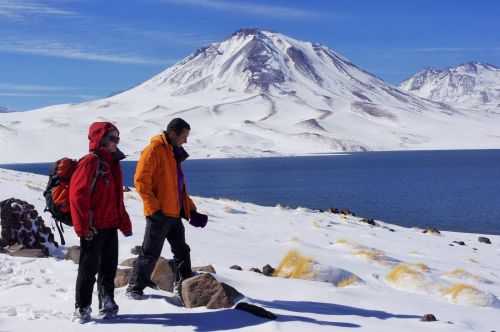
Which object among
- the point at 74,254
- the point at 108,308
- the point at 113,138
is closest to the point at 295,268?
the point at 74,254

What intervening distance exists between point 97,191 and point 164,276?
5.95 feet

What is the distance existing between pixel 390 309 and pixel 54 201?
392 cm

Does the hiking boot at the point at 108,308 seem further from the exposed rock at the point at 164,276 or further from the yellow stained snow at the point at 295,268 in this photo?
the yellow stained snow at the point at 295,268

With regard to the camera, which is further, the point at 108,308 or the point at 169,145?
the point at 169,145

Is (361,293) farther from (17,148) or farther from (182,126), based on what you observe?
(17,148)

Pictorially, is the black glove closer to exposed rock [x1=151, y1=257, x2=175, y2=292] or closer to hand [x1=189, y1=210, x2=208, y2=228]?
hand [x1=189, y1=210, x2=208, y2=228]

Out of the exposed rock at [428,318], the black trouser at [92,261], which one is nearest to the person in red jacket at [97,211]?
the black trouser at [92,261]

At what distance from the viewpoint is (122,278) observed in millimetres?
7590

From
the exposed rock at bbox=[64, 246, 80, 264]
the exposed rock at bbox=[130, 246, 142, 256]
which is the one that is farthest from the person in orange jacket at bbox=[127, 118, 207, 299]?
the exposed rock at bbox=[130, 246, 142, 256]

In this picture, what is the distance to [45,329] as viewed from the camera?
233 inches

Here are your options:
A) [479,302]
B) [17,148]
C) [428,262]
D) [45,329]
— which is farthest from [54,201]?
[17,148]

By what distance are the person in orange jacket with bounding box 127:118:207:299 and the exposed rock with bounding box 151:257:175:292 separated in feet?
1.16

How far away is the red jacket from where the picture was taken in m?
5.96

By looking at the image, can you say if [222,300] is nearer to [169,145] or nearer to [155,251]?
[155,251]
